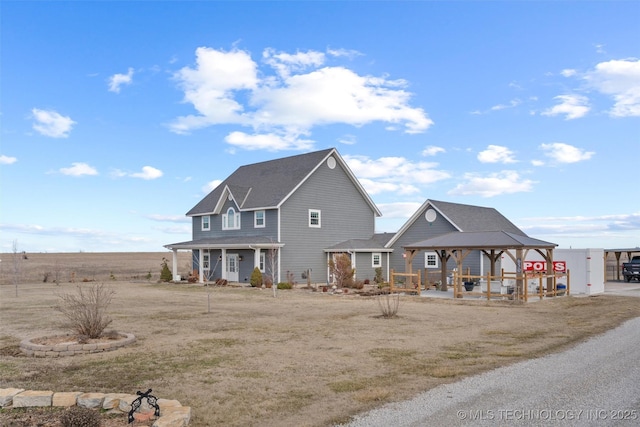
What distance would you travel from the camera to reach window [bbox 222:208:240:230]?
38.5 metres

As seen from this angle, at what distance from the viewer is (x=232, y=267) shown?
38219 millimetres

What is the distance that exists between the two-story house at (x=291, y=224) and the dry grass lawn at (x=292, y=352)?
13822mm

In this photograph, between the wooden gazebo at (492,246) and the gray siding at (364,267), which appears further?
the gray siding at (364,267)

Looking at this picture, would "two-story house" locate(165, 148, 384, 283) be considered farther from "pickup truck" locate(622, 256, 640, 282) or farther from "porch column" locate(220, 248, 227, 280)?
"pickup truck" locate(622, 256, 640, 282)

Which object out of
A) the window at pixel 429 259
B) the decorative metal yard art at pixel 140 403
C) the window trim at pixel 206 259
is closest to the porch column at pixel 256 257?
the window trim at pixel 206 259

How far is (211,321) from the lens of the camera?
16.8 metres

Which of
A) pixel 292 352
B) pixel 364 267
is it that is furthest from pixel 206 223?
pixel 292 352

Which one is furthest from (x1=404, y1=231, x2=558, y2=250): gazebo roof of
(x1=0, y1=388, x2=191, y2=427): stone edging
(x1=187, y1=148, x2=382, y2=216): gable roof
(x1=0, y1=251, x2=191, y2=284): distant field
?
(x1=0, y1=251, x2=191, y2=284): distant field

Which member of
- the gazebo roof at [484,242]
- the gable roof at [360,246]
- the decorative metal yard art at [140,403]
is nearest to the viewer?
the decorative metal yard art at [140,403]

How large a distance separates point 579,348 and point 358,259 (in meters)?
25.7

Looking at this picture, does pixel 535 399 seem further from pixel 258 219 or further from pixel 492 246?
pixel 258 219

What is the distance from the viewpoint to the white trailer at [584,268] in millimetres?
28391

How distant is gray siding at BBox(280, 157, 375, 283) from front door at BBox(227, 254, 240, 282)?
442cm

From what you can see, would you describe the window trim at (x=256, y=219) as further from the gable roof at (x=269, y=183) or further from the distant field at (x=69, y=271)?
the distant field at (x=69, y=271)
